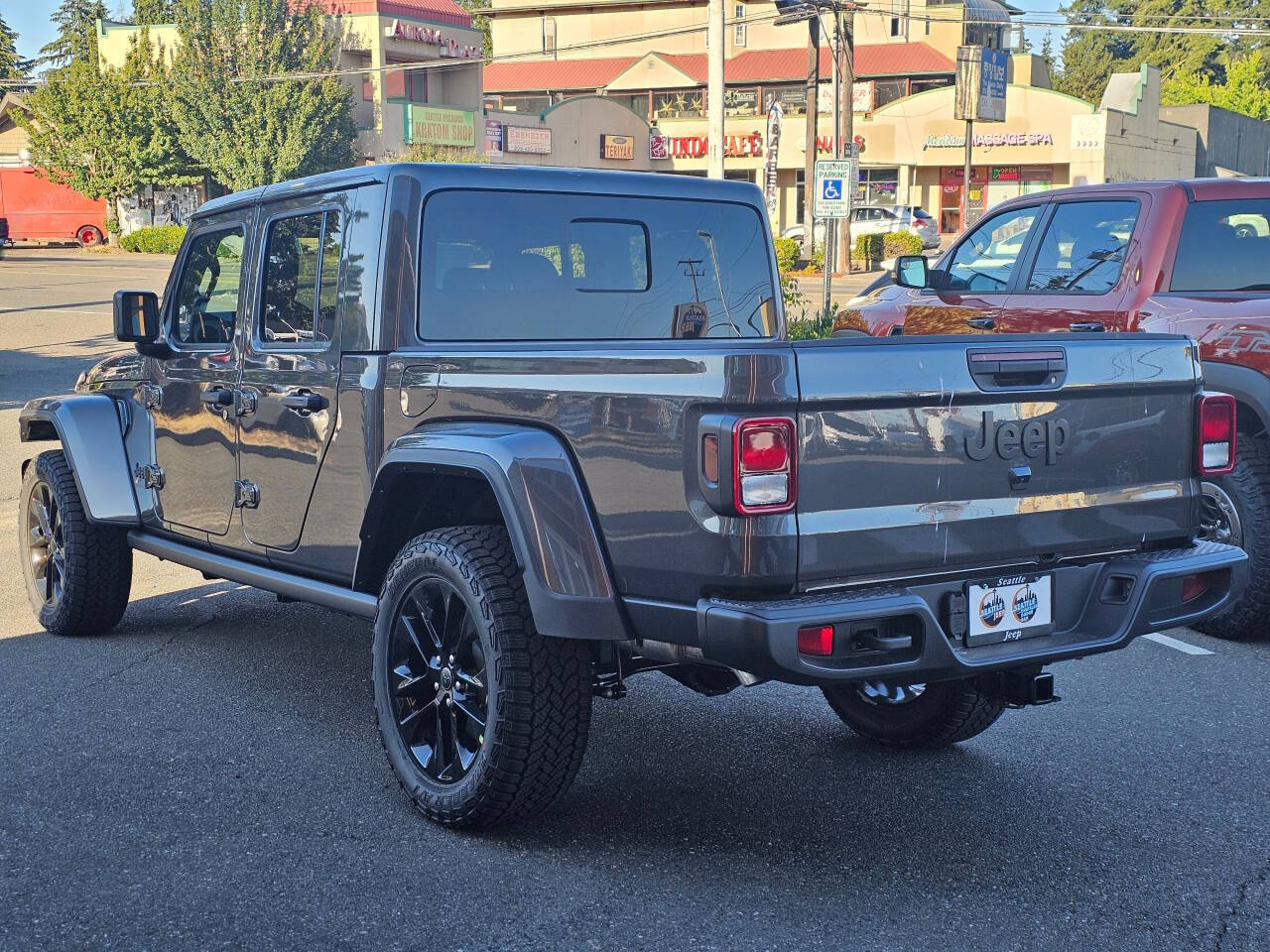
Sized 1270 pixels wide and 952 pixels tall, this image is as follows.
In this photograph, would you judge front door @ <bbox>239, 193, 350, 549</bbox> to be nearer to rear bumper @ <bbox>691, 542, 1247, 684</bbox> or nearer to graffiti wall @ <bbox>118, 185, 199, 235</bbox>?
rear bumper @ <bbox>691, 542, 1247, 684</bbox>

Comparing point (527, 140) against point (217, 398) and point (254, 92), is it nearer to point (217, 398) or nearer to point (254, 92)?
point (254, 92)

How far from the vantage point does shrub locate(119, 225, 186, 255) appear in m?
48.2

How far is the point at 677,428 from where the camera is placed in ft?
11.9

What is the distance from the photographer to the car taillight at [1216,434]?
4.39 metres

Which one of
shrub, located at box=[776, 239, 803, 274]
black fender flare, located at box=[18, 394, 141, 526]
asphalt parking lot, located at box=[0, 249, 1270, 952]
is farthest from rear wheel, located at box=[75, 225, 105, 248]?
asphalt parking lot, located at box=[0, 249, 1270, 952]

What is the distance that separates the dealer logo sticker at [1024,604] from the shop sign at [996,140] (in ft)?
184

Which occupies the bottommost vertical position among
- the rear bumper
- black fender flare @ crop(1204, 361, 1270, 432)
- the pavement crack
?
the pavement crack

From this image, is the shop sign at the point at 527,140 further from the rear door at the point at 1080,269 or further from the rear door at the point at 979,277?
the rear door at the point at 1080,269

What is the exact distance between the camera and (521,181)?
16.8 feet

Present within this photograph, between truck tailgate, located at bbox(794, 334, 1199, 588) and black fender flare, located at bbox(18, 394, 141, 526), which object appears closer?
truck tailgate, located at bbox(794, 334, 1199, 588)

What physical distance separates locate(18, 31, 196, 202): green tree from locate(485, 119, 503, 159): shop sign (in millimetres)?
12015

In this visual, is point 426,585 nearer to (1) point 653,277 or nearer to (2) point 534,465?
(2) point 534,465

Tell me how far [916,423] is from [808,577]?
500 mm

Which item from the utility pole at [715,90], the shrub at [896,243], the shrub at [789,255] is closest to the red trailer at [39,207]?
the shrub at [789,255]
